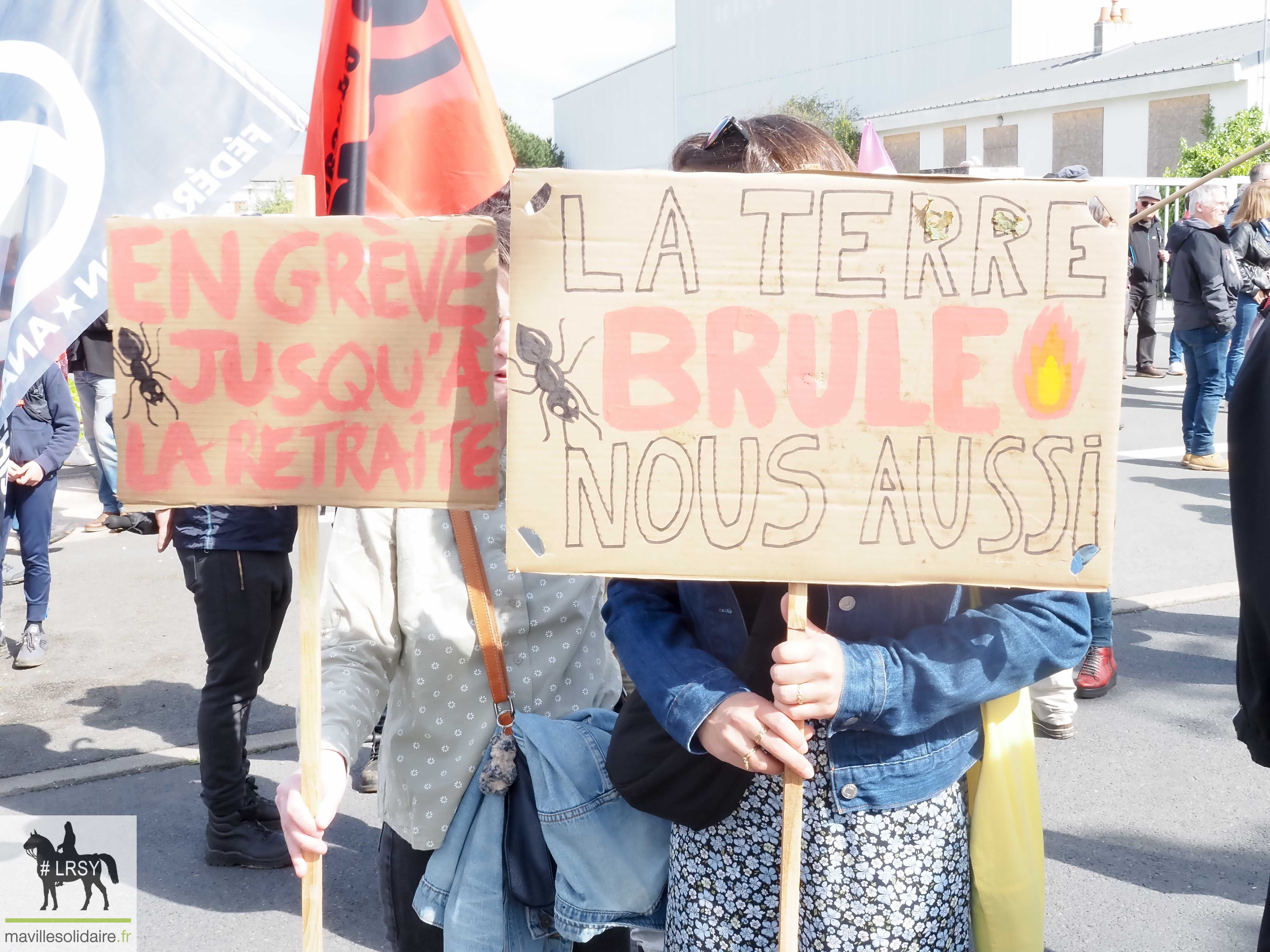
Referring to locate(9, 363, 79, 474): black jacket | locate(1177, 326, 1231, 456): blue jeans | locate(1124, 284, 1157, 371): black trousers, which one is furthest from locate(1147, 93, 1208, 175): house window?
locate(9, 363, 79, 474): black jacket

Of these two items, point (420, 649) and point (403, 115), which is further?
point (403, 115)

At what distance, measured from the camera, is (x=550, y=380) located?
4.53 ft

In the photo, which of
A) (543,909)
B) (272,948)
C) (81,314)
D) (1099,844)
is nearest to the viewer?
(543,909)

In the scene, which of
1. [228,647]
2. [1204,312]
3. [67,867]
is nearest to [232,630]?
[228,647]

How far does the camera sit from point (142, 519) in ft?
23.6

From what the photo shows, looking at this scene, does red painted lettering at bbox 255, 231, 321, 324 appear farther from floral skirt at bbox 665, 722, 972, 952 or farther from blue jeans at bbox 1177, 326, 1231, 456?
blue jeans at bbox 1177, 326, 1231, 456

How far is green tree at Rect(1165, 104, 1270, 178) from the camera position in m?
20.7

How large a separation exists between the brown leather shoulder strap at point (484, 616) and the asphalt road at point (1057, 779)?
1.62 meters

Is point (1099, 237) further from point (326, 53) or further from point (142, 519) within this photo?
point (142, 519)

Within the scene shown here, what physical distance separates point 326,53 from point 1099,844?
305cm

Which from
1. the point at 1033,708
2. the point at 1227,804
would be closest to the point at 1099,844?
the point at 1227,804

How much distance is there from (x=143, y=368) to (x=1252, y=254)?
372 inches

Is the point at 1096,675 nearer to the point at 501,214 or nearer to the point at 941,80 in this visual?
the point at 501,214

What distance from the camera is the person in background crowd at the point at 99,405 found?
554 centimetres
